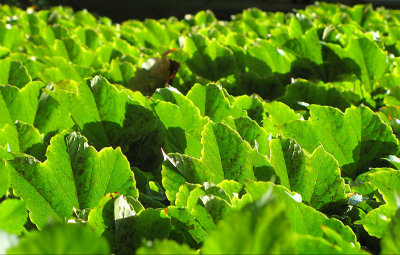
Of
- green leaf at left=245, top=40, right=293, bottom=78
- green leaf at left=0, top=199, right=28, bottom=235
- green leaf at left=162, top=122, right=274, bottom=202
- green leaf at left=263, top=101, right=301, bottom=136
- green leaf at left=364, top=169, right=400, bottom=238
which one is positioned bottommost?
green leaf at left=245, top=40, right=293, bottom=78

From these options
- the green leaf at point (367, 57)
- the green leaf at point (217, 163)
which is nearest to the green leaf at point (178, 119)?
the green leaf at point (217, 163)

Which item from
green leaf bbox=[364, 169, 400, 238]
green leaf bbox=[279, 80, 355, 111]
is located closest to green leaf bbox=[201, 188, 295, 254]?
green leaf bbox=[364, 169, 400, 238]

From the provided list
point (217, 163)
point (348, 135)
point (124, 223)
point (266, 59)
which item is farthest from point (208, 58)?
point (124, 223)

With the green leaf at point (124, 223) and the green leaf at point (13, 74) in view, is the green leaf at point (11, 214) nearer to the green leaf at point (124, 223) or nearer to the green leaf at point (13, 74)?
the green leaf at point (124, 223)

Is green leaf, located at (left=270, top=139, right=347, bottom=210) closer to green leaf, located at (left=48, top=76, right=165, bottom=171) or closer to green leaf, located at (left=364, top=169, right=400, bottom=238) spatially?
green leaf, located at (left=364, top=169, right=400, bottom=238)

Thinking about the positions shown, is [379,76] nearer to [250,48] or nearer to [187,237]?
[250,48]
